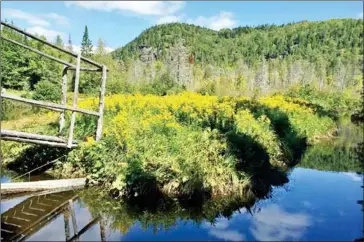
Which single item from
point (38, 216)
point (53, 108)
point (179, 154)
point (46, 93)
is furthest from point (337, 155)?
point (46, 93)

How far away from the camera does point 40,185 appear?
8602 millimetres

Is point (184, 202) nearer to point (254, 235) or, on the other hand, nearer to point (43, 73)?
point (254, 235)

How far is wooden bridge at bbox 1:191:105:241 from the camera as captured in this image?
6496 mm

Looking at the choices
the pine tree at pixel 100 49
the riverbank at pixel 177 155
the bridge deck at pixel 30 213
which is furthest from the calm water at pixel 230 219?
the pine tree at pixel 100 49

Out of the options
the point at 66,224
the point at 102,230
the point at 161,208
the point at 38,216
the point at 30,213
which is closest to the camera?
the point at 102,230

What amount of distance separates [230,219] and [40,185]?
376cm

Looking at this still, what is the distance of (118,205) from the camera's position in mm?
7934

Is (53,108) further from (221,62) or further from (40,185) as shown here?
(221,62)

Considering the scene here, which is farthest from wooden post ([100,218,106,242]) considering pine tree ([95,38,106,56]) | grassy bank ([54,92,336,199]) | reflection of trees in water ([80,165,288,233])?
pine tree ([95,38,106,56])

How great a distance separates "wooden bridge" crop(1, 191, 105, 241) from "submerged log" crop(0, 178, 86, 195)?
0.65 ft

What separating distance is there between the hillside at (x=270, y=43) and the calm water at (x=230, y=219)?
124994mm

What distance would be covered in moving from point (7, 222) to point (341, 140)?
48.8ft

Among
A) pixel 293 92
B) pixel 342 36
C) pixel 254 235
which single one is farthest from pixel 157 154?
pixel 342 36

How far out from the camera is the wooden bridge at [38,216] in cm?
650
